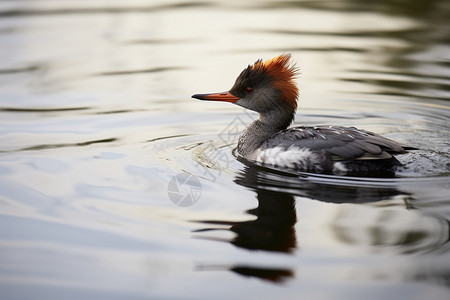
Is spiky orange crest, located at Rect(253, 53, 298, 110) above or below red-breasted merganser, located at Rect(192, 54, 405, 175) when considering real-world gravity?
above

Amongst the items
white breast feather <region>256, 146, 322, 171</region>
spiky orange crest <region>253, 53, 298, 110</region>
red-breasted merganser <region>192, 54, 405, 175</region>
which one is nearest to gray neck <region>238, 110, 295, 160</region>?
red-breasted merganser <region>192, 54, 405, 175</region>

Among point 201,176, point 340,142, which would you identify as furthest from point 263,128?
point 201,176

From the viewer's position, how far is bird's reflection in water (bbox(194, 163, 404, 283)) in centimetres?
494

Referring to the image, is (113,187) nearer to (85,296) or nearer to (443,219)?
(85,296)

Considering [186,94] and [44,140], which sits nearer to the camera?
[44,140]

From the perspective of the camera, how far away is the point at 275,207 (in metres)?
5.78

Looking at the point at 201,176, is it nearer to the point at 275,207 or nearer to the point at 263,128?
the point at 275,207

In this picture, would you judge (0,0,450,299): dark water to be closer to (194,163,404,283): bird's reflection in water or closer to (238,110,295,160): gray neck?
(194,163,404,283): bird's reflection in water

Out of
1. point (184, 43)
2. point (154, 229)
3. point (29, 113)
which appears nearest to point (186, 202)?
point (154, 229)

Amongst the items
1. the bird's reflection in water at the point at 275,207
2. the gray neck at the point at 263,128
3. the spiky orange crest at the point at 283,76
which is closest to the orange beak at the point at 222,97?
the gray neck at the point at 263,128

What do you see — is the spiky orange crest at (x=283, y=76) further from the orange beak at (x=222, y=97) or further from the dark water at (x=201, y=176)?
the dark water at (x=201, y=176)

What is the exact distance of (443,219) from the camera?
5445mm

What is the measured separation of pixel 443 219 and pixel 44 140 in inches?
187

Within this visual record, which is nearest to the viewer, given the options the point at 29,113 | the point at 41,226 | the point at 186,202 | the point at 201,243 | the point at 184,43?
the point at 201,243
